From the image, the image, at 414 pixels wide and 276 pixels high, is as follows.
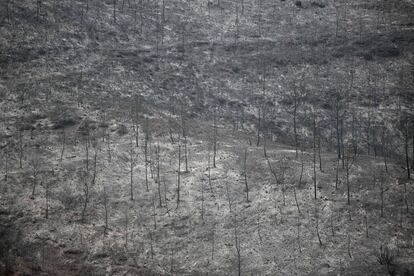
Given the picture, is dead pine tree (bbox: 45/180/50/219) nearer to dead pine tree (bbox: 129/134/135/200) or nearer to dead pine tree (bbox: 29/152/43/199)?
dead pine tree (bbox: 29/152/43/199)

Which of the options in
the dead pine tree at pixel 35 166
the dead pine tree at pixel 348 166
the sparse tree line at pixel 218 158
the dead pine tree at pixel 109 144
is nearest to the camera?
the sparse tree line at pixel 218 158

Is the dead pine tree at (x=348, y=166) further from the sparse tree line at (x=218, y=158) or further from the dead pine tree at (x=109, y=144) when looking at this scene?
the dead pine tree at (x=109, y=144)

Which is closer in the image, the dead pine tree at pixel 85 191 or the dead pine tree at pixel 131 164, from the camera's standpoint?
the dead pine tree at pixel 85 191

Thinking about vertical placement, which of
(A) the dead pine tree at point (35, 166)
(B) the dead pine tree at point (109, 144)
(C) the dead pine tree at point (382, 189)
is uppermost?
(C) the dead pine tree at point (382, 189)

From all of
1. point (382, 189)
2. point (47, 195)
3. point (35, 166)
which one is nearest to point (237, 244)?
point (382, 189)

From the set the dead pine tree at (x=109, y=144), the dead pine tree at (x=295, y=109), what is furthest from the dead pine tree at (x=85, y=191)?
the dead pine tree at (x=295, y=109)

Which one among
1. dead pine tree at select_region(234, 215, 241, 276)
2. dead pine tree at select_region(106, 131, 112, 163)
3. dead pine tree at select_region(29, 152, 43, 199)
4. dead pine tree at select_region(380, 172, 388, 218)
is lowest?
dead pine tree at select_region(234, 215, 241, 276)

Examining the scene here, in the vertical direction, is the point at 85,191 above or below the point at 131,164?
below

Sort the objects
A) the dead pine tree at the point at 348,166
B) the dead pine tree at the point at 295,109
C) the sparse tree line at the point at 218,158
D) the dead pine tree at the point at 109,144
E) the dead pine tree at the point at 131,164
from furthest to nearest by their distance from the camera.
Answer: the dead pine tree at the point at 295,109
the dead pine tree at the point at 109,144
the dead pine tree at the point at 131,164
the dead pine tree at the point at 348,166
the sparse tree line at the point at 218,158

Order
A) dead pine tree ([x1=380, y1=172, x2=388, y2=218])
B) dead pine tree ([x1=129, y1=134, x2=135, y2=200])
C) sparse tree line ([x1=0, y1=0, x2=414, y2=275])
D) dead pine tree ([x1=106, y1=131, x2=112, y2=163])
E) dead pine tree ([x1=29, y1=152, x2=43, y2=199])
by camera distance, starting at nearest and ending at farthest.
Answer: dead pine tree ([x1=380, y1=172, x2=388, y2=218]), sparse tree line ([x1=0, y1=0, x2=414, y2=275]), dead pine tree ([x1=29, y1=152, x2=43, y2=199]), dead pine tree ([x1=129, y1=134, x2=135, y2=200]), dead pine tree ([x1=106, y1=131, x2=112, y2=163])

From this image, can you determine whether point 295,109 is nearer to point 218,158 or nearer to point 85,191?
point 218,158

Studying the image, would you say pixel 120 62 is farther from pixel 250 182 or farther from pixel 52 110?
pixel 250 182

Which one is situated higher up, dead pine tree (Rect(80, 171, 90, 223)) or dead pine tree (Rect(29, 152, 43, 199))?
dead pine tree (Rect(29, 152, 43, 199))

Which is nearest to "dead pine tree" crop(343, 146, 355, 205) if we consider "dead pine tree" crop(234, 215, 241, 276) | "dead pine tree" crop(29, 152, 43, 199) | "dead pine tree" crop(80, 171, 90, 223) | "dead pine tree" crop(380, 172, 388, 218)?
"dead pine tree" crop(380, 172, 388, 218)
